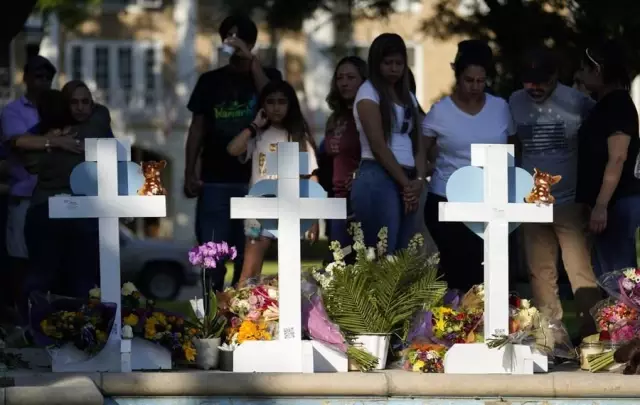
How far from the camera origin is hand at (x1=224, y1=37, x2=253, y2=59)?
9.35m

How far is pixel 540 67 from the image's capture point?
847cm

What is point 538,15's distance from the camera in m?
14.4

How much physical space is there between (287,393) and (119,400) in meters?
0.73

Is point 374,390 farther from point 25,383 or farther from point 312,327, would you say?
point 25,383

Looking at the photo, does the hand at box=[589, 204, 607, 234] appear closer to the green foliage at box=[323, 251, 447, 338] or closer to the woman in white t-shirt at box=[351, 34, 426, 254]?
the woman in white t-shirt at box=[351, 34, 426, 254]

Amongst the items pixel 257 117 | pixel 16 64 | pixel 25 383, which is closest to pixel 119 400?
pixel 25 383

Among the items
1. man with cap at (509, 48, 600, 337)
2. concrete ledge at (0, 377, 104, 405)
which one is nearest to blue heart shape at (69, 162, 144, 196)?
concrete ledge at (0, 377, 104, 405)

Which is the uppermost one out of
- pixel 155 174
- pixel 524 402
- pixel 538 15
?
pixel 538 15

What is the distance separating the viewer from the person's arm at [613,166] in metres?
8.34

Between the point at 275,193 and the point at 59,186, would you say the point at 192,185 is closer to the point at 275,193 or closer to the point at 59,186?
the point at 59,186

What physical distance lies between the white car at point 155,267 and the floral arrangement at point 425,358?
12.2 m

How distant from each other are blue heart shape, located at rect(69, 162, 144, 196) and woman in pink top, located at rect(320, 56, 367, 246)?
1985 mm

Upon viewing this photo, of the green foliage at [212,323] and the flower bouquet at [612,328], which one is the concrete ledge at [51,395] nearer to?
the green foliage at [212,323]

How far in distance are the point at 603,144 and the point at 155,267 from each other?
12.0m
